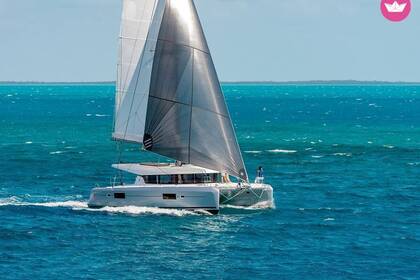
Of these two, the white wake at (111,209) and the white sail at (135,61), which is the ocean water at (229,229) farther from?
the white sail at (135,61)

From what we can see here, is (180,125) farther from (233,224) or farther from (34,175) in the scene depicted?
(34,175)

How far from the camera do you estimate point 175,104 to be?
80312mm

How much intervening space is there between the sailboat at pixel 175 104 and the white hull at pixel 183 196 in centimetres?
7

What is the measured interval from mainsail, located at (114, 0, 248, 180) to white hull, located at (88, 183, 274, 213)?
1.68m

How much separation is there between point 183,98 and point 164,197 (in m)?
7.33

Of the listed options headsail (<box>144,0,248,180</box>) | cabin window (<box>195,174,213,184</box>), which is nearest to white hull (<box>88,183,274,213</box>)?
cabin window (<box>195,174,213,184</box>)

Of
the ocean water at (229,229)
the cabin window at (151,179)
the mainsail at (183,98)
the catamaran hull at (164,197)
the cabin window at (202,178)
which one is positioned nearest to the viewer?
the ocean water at (229,229)

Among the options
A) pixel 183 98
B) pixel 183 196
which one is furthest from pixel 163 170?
pixel 183 98

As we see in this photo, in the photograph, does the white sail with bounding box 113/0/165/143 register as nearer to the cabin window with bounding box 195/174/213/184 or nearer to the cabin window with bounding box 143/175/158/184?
the cabin window with bounding box 143/175/158/184

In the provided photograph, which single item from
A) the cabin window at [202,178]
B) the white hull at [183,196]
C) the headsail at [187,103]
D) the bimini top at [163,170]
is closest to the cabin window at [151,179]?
the bimini top at [163,170]

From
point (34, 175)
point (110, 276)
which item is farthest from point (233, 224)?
point (34, 175)

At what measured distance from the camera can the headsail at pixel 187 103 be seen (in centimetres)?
8006

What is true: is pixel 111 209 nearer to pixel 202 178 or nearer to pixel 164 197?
pixel 164 197

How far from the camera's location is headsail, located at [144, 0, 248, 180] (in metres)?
80.1
